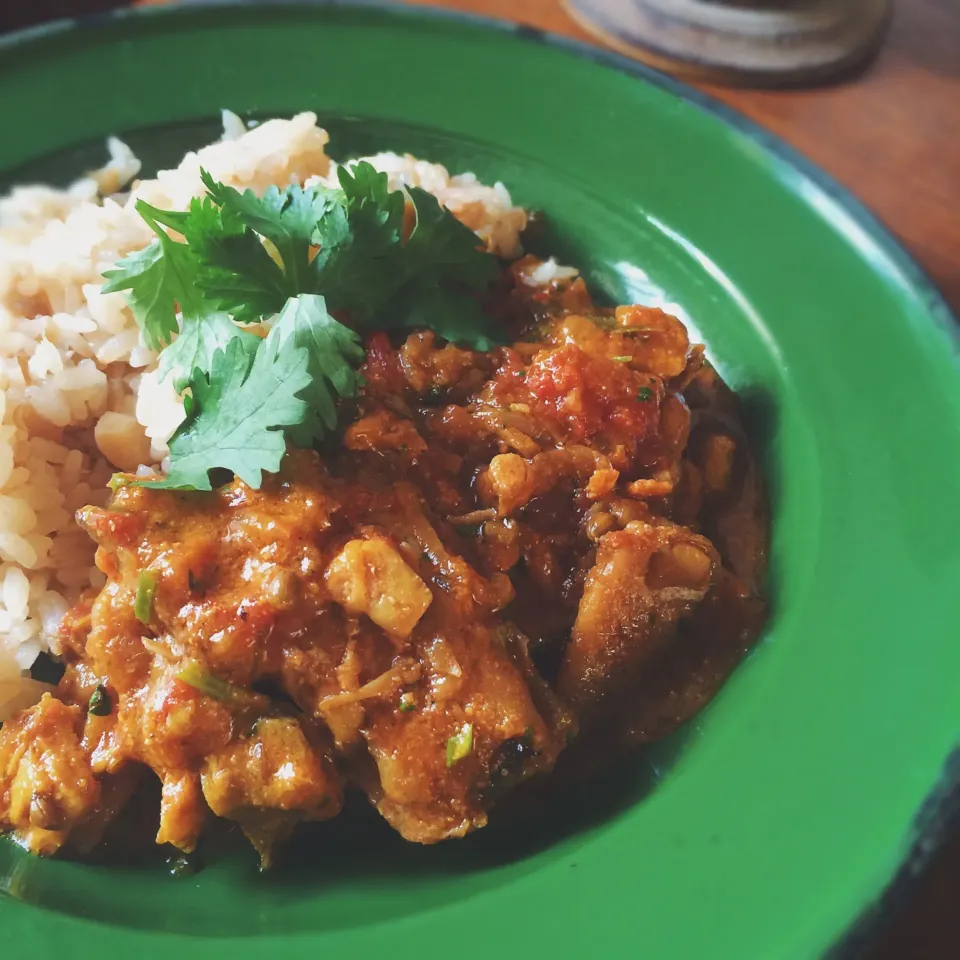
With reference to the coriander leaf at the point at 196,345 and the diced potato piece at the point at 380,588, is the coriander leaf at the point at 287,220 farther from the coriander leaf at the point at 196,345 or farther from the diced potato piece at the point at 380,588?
the diced potato piece at the point at 380,588

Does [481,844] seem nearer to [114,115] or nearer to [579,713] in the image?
[579,713]

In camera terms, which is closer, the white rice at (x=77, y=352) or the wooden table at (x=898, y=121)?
the white rice at (x=77, y=352)

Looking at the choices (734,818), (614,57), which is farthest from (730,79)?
(734,818)

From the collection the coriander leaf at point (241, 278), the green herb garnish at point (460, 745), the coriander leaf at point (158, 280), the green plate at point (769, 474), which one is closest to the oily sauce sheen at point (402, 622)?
the green herb garnish at point (460, 745)

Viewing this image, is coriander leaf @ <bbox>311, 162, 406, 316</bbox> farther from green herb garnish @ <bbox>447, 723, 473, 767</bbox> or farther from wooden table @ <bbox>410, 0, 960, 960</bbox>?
wooden table @ <bbox>410, 0, 960, 960</bbox>

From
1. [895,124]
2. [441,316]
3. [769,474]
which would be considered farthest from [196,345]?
[895,124]

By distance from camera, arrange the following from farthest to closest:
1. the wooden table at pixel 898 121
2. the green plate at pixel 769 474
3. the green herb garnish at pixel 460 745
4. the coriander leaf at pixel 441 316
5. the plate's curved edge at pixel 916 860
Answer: the wooden table at pixel 898 121 < the coriander leaf at pixel 441 316 < the green herb garnish at pixel 460 745 < the green plate at pixel 769 474 < the plate's curved edge at pixel 916 860
